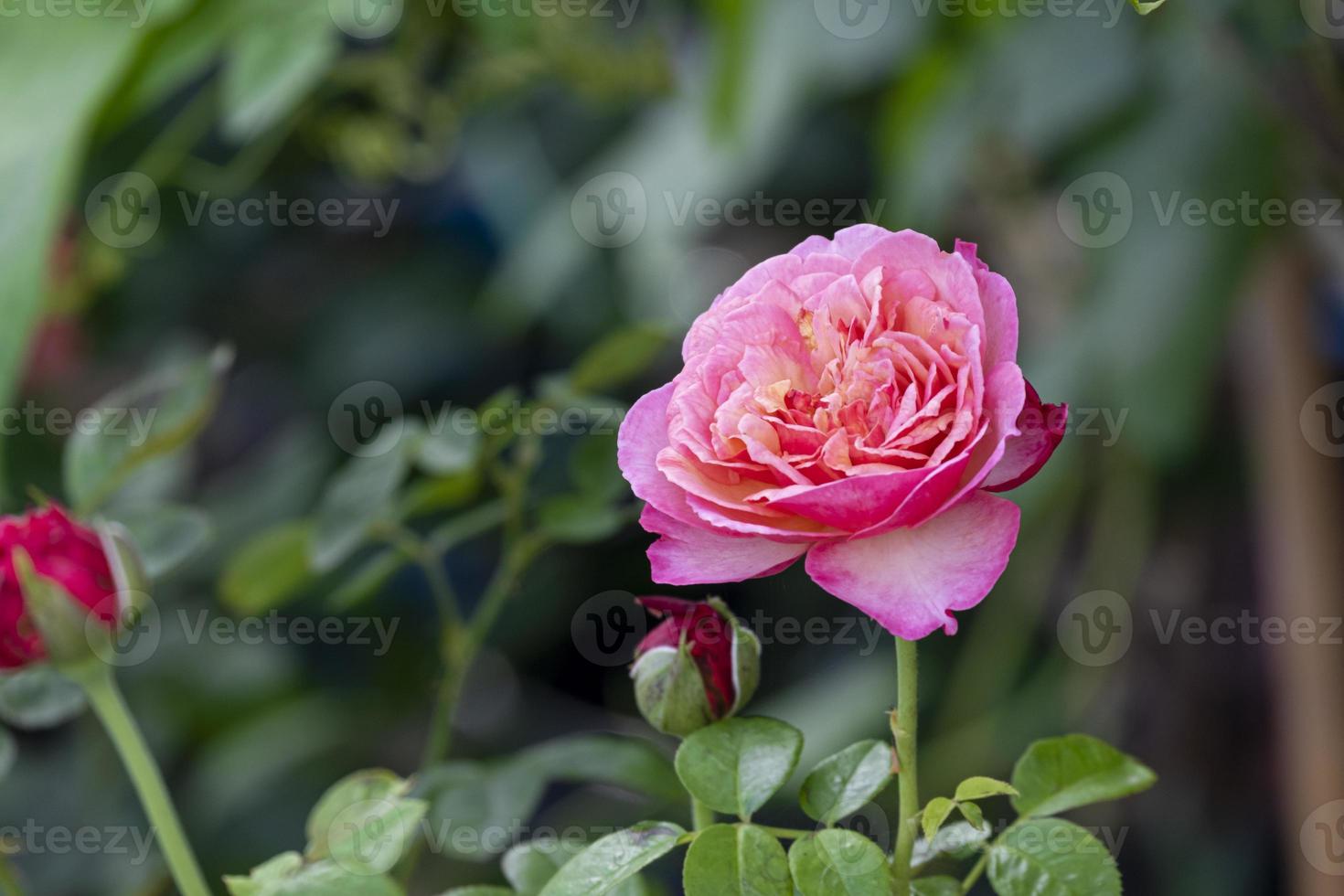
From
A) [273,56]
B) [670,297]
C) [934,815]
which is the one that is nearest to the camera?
[934,815]

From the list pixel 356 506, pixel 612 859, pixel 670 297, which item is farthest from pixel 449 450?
pixel 670 297

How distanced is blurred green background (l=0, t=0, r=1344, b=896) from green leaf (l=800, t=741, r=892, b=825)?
27cm

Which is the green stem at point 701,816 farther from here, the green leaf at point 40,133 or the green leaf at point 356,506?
the green leaf at point 40,133

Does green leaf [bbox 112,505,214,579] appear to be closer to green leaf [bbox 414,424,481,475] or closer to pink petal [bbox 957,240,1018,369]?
green leaf [bbox 414,424,481,475]

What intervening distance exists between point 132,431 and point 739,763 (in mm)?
215

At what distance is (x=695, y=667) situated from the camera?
220mm

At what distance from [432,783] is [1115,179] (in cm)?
51

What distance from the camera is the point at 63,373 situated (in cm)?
80

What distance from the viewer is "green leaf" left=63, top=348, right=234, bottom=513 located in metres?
0.33

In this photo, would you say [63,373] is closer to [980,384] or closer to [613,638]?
[613,638]

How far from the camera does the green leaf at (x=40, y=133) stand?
1.24 ft

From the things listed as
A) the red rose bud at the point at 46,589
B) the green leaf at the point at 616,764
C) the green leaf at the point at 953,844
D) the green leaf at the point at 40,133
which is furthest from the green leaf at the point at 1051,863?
the green leaf at the point at 40,133

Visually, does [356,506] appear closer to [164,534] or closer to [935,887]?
[164,534]

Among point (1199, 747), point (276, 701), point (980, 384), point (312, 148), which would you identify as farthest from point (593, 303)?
point (980, 384)
